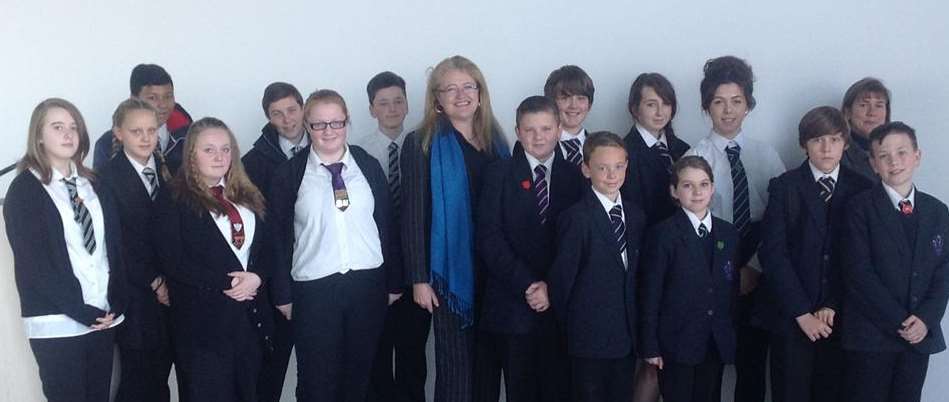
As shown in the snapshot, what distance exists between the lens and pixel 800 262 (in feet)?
9.35

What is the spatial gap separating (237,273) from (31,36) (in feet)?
6.56

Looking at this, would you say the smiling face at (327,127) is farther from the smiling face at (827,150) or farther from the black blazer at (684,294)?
the smiling face at (827,150)

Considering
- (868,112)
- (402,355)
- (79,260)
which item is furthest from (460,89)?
(868,112)

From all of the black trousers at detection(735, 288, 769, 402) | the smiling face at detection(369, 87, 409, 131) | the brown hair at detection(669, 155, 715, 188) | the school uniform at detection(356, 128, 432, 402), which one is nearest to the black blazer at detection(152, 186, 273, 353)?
the school uniform at detection(356, 128, 432, 402)

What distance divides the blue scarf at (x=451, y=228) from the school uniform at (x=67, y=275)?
1031 millimetres

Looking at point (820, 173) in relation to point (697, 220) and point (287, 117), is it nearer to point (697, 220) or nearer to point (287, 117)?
point (697, 220)

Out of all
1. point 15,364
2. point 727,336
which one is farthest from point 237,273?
point 727,336

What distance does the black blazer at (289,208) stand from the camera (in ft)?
9.02

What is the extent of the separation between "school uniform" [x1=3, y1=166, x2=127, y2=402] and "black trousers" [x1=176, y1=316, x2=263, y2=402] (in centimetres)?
26

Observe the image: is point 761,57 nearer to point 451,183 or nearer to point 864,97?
point 864,97

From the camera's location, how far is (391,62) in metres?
3.74

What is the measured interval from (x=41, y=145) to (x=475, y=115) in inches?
55.7

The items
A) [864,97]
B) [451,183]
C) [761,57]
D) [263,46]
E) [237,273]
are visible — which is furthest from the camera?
[263,46]

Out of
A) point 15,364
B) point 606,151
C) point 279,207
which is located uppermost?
point 606,151
